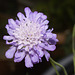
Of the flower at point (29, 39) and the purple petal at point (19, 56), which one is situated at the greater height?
the flower at point (29, 39)

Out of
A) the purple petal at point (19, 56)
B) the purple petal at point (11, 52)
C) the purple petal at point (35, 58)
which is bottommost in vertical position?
the purple petal at point (35, 58)

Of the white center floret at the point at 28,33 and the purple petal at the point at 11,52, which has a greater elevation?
the white center floret at the point at 28,33

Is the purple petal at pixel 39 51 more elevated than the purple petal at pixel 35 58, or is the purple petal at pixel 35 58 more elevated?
the purple petal at pixel 39 51

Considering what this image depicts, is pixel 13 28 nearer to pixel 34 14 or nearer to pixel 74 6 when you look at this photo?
pixel 34 14

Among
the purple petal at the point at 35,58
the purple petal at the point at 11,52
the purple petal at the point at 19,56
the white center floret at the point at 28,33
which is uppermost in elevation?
the white center floret at the point at 28,33

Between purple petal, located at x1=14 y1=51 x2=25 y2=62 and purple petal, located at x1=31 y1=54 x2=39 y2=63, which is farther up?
purple petal, located at x1=14 y1=51 x2=25 y2=62

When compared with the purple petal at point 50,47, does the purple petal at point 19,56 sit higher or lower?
lower

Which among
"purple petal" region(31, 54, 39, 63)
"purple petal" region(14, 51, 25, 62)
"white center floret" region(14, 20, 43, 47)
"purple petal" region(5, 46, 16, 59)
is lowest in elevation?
"purple petal" region(31, 54, 39, 63)

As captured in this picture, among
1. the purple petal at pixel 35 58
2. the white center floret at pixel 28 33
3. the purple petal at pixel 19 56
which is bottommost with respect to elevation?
the purple petal at pixel 35 58
